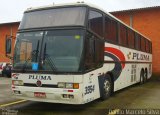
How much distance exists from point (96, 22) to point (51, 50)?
1.95m

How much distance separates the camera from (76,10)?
30.9 ft

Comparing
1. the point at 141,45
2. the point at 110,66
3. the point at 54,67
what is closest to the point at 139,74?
the point at 141,45

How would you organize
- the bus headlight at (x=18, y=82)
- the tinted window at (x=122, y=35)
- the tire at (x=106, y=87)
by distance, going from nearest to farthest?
the bus headlight at (x=18, y=82)
the tire at (x=106, y=87)
the tinted window at (x=122, y=35)

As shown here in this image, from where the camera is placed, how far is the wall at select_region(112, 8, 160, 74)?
24641 mm

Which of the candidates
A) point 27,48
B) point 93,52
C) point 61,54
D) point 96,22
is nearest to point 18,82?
point 27,48

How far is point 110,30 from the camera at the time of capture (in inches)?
454

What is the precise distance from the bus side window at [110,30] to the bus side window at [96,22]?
20.8 inches

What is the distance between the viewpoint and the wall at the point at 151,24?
24641 mm

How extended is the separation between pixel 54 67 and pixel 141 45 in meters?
10.2

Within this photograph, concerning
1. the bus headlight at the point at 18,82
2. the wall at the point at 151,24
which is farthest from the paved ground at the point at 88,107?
the wall at the point at 151,24

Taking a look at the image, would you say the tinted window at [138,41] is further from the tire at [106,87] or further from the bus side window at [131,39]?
the tire at [106,87]

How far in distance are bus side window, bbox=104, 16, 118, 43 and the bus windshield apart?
7.24ft

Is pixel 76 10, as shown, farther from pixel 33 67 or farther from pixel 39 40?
pixel 33 67

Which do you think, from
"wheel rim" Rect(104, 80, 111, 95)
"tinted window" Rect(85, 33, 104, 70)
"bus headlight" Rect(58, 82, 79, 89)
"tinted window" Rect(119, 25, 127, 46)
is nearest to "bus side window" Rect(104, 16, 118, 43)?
"tinted window" Rect(119, 25, 127, 46)
